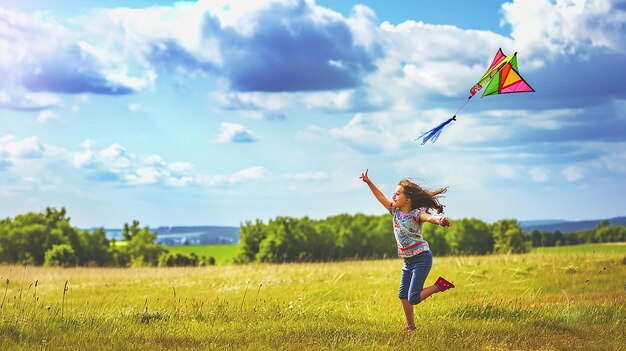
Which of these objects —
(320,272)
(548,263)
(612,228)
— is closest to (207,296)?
(320,272)

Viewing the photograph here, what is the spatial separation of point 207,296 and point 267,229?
79.8ft

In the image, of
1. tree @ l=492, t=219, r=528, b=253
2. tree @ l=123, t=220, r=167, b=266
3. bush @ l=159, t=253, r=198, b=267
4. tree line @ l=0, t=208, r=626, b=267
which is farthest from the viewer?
tree @ l=492, t=219, r=528, b=253

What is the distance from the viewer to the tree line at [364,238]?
1624 inches

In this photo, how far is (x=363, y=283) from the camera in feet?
62.7

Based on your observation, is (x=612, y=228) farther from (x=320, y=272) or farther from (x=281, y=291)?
(x=281, y=291)

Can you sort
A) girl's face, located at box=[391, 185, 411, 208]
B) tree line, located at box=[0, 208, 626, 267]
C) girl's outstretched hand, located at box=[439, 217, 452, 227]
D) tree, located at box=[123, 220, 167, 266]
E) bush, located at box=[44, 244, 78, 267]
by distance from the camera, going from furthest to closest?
tree, located at box=[123, 220, 167, 266] → tree line, located at box=[0, 208, 626, 267] → bush, located at box=[44, 244, 78, 267] → girl's face, located at box=[391, 185, 411, 208] → girl's outstretched hand, located at box=[439, 217, 452, 227]

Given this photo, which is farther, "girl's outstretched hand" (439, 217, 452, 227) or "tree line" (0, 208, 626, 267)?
"tree line" (0, 208, 626, 267)

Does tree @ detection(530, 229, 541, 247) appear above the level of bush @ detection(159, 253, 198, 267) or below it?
above

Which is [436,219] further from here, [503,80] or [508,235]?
[508,235]

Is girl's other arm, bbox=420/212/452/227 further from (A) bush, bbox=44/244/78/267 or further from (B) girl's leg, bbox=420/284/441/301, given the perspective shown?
(A) bush, bbox=44/244/78/267

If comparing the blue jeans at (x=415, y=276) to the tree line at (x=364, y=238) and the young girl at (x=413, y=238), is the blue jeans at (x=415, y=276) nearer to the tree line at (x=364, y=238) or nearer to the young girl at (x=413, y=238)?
the young girl at (x=413, y=238)

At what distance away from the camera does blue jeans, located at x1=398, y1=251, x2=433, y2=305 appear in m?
10.5

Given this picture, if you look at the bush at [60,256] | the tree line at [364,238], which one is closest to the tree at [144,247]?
the bush at [60,256]

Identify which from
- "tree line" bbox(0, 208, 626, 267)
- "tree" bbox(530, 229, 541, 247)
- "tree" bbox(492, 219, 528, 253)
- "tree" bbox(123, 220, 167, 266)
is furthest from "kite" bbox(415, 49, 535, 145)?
"tree" bbox(530, 229, 541, 247)
